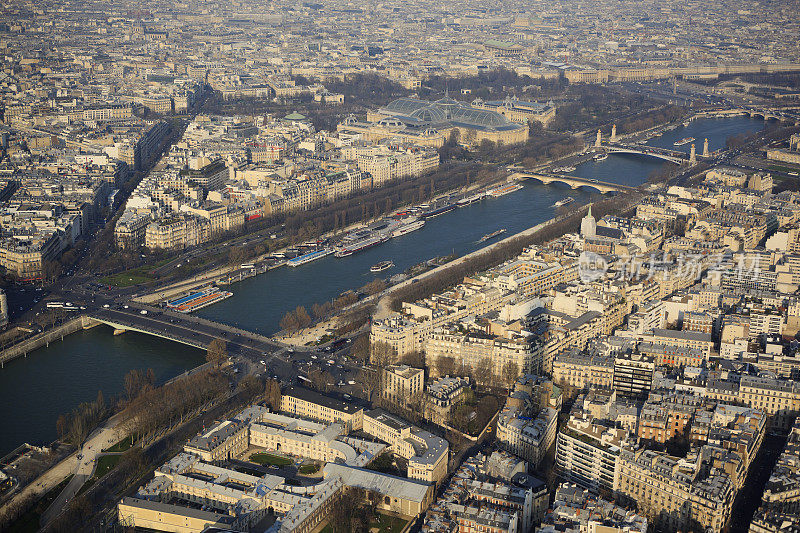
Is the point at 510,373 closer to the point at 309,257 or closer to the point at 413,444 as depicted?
the point at 413,444

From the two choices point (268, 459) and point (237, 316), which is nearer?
point (268, 459)

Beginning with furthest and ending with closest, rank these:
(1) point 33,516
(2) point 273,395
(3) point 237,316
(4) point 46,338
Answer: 1. (3) point 237,316
2. (4) point 46,338
3. (2) point 273,395
4. (1) point 33,516

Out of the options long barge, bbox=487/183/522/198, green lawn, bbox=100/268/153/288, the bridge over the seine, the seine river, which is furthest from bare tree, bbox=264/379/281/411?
long barge, bbox=487/183/522/198

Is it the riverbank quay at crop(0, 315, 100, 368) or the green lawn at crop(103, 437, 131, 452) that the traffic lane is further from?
the green lawn at crop(103, 437, 131, 452)

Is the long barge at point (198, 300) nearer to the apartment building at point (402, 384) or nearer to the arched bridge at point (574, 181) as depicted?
the apartment building at point (402, 384)

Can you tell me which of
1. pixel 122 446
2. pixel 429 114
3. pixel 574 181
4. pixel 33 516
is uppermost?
pixel 429 114

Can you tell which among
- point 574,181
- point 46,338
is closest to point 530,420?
point 46,338
